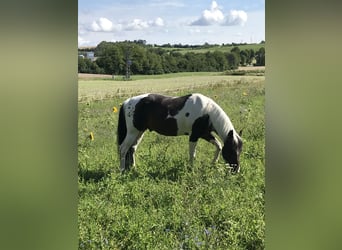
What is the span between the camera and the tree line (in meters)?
2.46

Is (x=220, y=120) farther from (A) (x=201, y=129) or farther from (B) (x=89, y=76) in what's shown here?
(B) (x=89, y=76)

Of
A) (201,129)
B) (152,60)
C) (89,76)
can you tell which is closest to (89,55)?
(89,76)

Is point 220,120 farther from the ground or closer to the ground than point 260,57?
closer to the ground

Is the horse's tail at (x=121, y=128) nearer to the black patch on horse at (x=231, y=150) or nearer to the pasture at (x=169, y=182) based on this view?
the pasture at (x=169, y=182)

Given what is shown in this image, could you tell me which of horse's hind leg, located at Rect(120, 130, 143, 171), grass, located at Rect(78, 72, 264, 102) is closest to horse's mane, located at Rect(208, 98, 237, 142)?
grass, located at Rect(78, 72, 264, 102)

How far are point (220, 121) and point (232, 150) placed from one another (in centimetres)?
18

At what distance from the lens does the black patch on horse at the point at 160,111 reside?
8.42ft

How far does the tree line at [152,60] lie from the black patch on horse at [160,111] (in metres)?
0.17

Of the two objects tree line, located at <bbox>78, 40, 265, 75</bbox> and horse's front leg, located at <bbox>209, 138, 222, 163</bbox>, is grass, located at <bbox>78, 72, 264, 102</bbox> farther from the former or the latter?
horse's front leg, located at <bbox>209, 138, 222, 163</bbox>

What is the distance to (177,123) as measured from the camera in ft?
8.51

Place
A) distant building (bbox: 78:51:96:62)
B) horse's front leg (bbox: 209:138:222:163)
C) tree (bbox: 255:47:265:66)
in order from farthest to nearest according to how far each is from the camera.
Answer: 1. horse's front leg (bbox: 209:138:222:163)
2. distant building (bbox: 78:51:96:62)
3. tree (bbox: 255:47:265:66)
